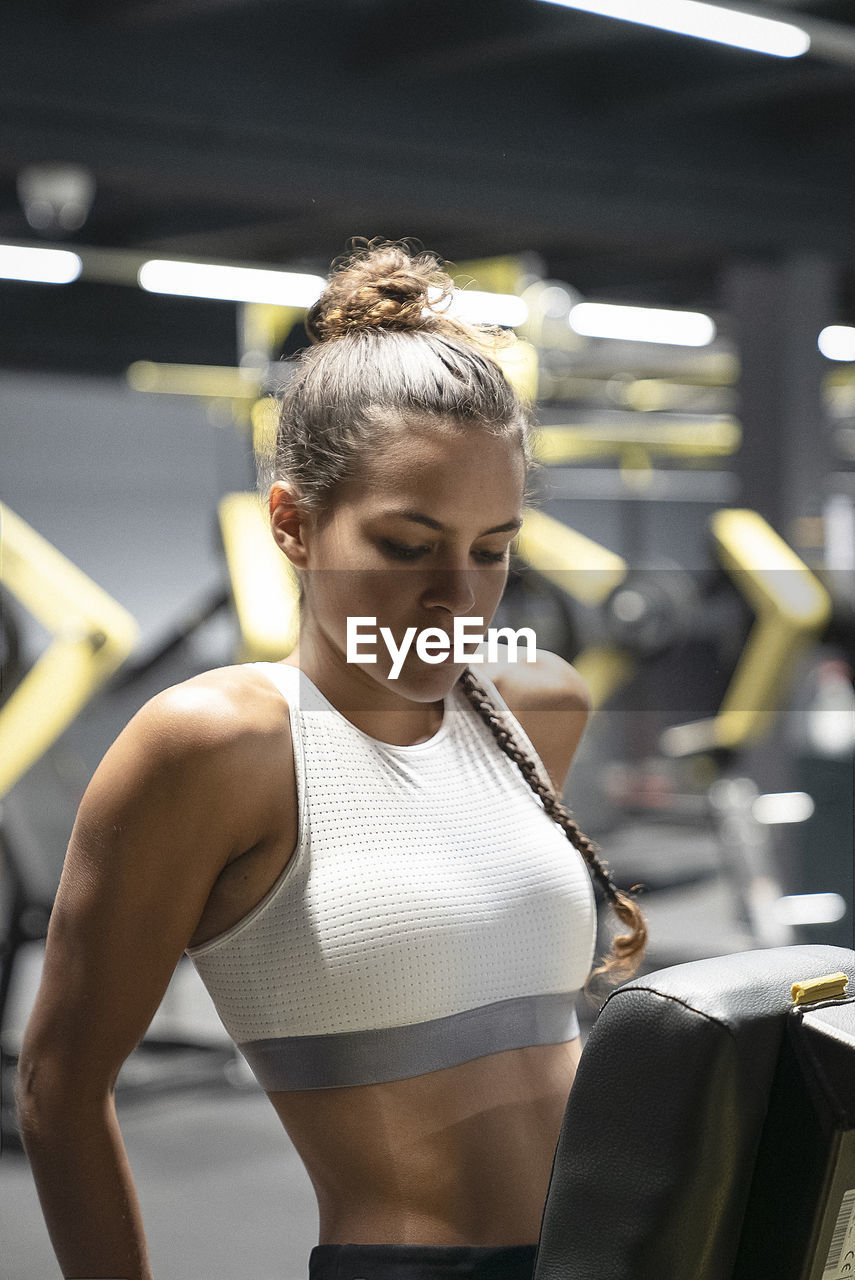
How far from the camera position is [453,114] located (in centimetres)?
392

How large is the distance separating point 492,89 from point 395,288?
332 cm

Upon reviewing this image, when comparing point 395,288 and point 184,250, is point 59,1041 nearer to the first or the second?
point 395,288

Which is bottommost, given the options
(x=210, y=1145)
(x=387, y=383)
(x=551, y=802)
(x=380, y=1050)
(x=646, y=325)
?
(x=210, y=1145)

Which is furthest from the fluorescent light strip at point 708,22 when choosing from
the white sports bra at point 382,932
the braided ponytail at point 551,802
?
the white sports bra at point 382,932

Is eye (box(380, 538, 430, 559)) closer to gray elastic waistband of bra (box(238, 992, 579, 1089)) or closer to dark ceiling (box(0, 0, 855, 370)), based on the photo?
gray elastic waistband of bra (box(238, 992, 579, 1089))

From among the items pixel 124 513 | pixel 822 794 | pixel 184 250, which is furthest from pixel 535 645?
pixel 124 513

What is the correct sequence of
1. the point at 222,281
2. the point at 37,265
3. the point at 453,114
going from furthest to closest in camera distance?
the point at 37,265 → the point at 222,281 → the point at 453,114

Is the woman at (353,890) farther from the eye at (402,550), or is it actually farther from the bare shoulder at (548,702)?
the bare shoulder at (548,702)

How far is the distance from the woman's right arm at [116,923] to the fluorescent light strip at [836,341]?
4596 mm

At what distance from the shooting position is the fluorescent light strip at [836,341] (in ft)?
17.0

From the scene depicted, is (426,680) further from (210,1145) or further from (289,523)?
(210,1145)

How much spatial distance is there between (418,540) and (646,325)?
6286mm

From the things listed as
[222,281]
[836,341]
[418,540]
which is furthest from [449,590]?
[222,281]

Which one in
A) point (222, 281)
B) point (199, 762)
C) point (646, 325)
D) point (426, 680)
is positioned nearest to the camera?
point (199, 762)
